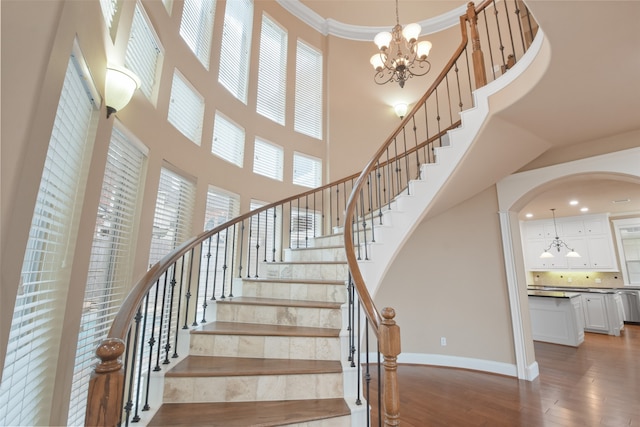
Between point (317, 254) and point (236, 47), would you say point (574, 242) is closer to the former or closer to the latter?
point (317, 254)

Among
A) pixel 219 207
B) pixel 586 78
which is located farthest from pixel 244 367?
pixel 586 78

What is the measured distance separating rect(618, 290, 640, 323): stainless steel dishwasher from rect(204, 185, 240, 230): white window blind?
9.01m

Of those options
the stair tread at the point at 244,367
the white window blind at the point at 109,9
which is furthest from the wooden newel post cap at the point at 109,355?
the white window blind at the point at 109,9

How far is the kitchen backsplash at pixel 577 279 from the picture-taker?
7.33m

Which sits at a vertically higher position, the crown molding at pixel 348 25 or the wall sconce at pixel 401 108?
the crown molding at pixel 348 25

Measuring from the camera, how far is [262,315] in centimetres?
259

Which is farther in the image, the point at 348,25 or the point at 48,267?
the point at 348,25

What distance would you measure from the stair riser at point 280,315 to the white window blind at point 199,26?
10.4 ft

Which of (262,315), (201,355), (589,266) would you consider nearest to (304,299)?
(262,315)

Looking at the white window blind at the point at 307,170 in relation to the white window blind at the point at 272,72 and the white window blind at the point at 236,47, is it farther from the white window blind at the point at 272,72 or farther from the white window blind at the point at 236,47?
the white window blind at the point at 236,47

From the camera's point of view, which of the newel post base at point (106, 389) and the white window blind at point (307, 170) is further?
the white window blind at point (307, 170)

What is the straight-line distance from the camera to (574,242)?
762cm

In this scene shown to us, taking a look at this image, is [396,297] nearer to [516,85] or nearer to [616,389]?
[616,389]

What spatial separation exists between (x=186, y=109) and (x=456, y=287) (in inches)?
174
